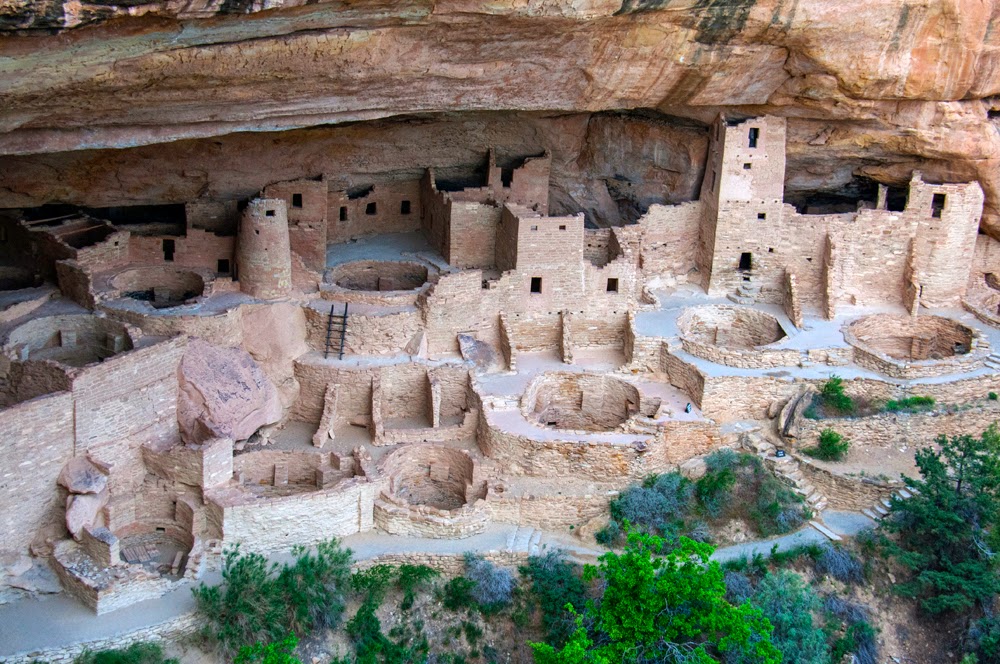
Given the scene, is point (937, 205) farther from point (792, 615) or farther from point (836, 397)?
point (792, 615)

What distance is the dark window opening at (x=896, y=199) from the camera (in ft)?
61.1

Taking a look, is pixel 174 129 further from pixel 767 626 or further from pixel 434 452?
pixel 767 626

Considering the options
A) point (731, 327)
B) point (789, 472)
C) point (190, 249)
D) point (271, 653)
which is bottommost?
point (271, 653)

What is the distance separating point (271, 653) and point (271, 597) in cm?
133

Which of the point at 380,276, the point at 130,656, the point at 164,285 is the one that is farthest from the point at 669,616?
the point at 164,285

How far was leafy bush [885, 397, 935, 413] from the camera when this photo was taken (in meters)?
15.9

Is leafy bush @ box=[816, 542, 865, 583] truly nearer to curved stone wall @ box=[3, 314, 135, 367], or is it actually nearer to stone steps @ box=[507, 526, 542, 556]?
stone steps @ box=[507, 526, 542, 556]

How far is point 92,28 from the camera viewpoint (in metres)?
10.5

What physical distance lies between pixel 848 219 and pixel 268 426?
9.06 metres

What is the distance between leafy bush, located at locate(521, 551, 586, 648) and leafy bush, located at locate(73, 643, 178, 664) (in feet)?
13.5

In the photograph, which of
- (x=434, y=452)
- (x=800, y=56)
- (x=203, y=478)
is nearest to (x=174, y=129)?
(x=203, y=478)

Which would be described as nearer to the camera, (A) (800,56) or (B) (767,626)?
(B) (767,626)

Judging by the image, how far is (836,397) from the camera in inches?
632

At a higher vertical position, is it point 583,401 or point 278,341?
point 278,341
